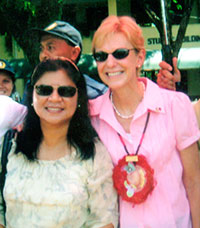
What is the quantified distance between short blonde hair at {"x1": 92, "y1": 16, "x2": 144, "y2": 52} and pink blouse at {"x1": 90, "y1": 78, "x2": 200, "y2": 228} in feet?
1.46

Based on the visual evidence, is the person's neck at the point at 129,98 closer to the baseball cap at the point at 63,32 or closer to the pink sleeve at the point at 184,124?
the pink sleeve at the point at 184,124

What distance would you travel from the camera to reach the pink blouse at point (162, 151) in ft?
7.84

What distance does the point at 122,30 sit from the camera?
96.3 inches

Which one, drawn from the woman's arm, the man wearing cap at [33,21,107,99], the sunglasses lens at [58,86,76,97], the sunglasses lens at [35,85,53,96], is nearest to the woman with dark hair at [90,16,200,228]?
the woman's arm

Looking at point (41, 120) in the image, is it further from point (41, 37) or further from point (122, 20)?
point (41, 37)

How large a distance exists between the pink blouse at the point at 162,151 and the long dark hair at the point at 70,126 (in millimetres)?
187

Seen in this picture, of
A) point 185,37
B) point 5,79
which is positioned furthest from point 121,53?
point 185,37

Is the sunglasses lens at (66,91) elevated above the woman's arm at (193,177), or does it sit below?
above

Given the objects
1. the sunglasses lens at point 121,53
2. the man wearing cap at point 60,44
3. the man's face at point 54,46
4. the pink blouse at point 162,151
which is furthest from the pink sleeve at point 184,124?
the man's face at point 54,46

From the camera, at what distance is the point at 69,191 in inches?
88.7

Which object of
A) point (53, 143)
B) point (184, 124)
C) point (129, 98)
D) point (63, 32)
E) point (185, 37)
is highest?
point (185, 37)

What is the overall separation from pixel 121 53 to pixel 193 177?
3.43 ft

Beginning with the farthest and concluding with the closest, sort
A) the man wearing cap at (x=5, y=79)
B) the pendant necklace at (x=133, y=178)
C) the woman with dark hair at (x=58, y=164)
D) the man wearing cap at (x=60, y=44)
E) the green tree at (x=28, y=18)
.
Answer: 1. the green tree at (x=28, y=18)
2. the man wearing cap at (x=5, y=79)
3. the man wearing cap at (x=60, y=44)
4. the pendant necklace at (x=133, y=178)
5. the woman with dark hair at (x=58, y=164)

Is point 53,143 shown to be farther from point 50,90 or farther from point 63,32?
point 63,32
